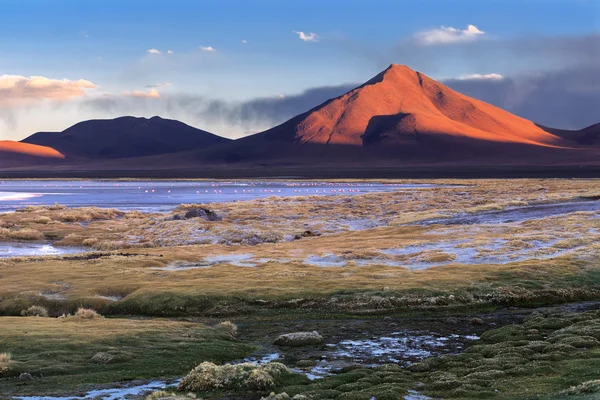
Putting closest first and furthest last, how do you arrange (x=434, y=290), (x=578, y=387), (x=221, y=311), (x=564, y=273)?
1. (x=578, y=387)
2. (x=221, y=311)
3. (x=434, y=290)
4. (x=564, y=273)

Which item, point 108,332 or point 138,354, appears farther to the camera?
point 108,332

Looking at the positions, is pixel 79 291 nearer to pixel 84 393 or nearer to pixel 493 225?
pixel 84 393

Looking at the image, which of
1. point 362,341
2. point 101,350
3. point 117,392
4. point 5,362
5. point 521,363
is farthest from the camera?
point 362,341

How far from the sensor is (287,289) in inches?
1548

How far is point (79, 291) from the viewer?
39062mm

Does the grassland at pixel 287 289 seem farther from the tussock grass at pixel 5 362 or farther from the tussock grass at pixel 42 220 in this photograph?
the tussock grass at pixel 42 220

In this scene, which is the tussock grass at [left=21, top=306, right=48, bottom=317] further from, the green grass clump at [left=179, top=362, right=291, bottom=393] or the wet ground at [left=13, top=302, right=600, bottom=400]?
the green grass clump at [left=179, top=362, right=291, bottom=393]

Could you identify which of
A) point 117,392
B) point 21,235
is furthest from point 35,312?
point 21,235

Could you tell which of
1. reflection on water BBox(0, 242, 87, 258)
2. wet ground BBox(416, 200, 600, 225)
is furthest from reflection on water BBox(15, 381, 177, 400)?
wet ground BBox(416, 200, 600, 225)

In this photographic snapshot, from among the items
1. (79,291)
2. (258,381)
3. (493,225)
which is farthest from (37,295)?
(493,225)

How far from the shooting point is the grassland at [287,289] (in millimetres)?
23234

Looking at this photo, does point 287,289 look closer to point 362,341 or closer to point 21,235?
point 362,341

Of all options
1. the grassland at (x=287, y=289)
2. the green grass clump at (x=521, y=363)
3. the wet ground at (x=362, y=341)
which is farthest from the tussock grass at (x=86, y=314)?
the green grass clump at (x=521, y=363)

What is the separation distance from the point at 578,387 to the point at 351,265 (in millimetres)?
29461
